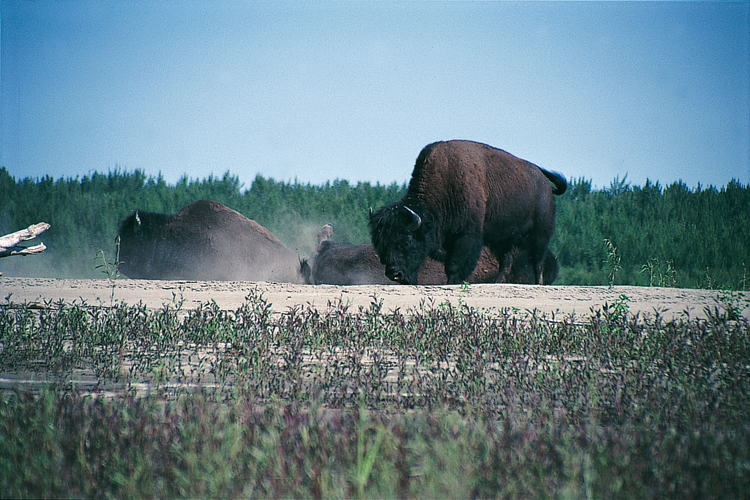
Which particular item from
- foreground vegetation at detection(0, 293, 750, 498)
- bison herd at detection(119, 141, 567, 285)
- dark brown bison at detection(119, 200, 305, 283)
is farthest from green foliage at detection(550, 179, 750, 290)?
foreground vegetation at detection(0, 293, 750, 498)

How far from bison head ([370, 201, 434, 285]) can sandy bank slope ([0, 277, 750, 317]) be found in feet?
5.07

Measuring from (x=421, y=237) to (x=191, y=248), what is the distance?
4.74 metres

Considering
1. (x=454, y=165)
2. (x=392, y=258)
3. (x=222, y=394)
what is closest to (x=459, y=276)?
(x=392, y=258)

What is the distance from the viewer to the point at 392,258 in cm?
998

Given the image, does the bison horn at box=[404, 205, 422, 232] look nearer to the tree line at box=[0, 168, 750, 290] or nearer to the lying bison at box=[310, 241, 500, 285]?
the lying bison at box=[310, 241, 500, 285]

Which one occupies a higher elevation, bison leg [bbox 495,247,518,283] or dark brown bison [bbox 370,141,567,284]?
dark brown bison [bbox 370,141,567,284]

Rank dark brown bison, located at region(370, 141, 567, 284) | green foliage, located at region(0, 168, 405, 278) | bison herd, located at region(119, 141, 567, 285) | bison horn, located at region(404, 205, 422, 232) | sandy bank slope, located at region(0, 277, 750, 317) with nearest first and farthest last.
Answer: sandy bank slope, located at region(0, 277, 750, 317) < bison horn, located at region(404, 205, 422, 232) < dark brown bison, located at region(370, 141, 567, 284) < bison herd, located at region(119, 141, 567, 285) < green foliage, located at region(0, 168, 405, 278)

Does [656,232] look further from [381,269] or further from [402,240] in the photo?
[402,240]

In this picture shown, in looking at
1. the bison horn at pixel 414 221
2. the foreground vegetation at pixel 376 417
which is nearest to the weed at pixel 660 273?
the bison horn at pixel 414 221

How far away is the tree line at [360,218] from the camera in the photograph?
14.5 metres

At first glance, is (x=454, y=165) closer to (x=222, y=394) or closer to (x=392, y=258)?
(x=392, y=258)

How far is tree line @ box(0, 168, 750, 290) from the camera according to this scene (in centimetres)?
1451

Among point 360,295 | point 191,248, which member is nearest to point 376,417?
point 360,295

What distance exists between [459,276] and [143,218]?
258 inches
